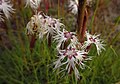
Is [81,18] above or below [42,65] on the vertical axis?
above

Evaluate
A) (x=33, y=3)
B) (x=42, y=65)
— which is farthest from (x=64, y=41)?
(x=42, y=65)

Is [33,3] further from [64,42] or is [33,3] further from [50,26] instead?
[64,42]

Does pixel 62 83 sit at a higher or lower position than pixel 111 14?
lower

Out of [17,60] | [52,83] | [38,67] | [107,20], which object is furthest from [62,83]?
[107,20]

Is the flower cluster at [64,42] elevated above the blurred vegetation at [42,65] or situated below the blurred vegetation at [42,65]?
above

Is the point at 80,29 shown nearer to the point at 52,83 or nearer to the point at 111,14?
the point at 52,83

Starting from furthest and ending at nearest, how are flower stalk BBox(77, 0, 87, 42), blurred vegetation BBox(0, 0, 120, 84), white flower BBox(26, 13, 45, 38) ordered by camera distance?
blurred vegetation BBox(0, 0, 120, 84)
white flower BBox(26, 13, 45, 38)
flower stalk BBox(77, 0, 87, 42)

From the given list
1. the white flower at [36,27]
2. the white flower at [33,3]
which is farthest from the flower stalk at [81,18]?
the white flower at [33,3]

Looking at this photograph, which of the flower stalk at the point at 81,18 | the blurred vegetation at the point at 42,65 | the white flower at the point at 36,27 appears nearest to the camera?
the flower stalk at the point at 81,18

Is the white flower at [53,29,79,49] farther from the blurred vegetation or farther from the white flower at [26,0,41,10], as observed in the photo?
the blurred vegetation

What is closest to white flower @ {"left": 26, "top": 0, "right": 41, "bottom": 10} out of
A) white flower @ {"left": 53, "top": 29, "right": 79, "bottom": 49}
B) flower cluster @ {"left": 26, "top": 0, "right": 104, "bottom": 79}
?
flower cluster @ {"left": 26, "top": 0, "right": 104, "bottom": 79}

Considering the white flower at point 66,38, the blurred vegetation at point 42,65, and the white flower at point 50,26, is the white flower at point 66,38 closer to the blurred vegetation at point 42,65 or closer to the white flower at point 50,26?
the white flower at point 50,26
